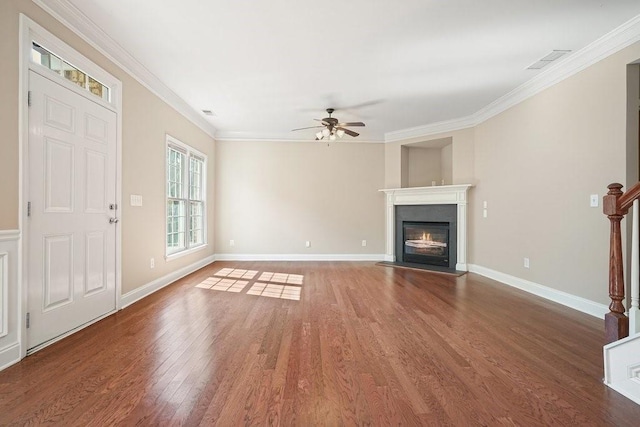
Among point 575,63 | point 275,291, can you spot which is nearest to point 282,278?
point 275,291

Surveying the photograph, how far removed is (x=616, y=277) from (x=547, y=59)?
2563 millimetres

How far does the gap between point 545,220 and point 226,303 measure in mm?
3996

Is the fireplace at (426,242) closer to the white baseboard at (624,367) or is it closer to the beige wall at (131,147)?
the white baseboard at (624,367)

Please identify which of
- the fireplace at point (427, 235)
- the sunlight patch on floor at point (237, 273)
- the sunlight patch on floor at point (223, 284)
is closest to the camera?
the sunlight patch on floor at point (223, 284)

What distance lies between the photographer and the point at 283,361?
212cm

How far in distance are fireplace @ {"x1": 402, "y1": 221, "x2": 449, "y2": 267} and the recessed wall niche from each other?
0.94 metres

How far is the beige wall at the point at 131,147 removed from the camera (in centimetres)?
204

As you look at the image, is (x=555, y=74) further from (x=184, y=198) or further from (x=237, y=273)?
(x=184, y=198)

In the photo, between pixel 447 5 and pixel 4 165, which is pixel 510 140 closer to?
pixel 447 5

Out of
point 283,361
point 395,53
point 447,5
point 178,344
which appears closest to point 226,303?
point 178,344

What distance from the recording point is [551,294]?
12.1 ft

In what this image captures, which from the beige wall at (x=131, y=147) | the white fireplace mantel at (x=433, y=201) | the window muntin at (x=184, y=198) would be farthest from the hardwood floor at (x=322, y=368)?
the white fireplace mantel at (x=433, y=201)

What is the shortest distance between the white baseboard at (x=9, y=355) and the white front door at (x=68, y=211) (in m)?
0.13

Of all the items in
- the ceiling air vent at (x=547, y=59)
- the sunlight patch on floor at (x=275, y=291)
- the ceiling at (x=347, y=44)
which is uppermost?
the ceiling air vent at (x=547, y=59)
